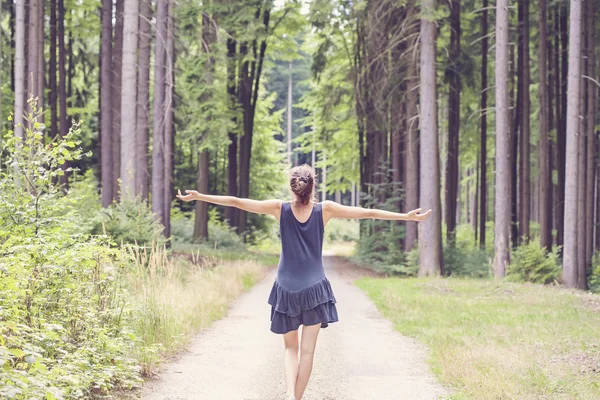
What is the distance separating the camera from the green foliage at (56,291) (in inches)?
240

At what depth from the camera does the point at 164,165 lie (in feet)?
78.8

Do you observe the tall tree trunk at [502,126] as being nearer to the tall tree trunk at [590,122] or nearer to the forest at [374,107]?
the forest at [374,107]

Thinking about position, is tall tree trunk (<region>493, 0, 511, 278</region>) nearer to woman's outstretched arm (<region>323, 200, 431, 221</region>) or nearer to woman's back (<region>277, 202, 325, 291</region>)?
woman's outstretched arm (<region>323, 200, 431, 221</region>)

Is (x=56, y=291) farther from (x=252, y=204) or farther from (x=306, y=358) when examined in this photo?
(x=306, y=358)

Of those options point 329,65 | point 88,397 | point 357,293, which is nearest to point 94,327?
point 88,397

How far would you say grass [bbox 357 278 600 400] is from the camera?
7559 mm

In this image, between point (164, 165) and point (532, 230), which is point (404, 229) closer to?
point (164, 165)

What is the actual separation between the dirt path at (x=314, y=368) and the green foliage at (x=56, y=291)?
68 centimetres

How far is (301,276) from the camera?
6500mm

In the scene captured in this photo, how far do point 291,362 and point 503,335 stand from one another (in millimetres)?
5281

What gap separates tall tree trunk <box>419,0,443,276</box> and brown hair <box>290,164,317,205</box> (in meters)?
16.7

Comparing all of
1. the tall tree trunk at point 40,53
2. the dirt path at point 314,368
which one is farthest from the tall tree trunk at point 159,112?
the dirt path at point 314,368

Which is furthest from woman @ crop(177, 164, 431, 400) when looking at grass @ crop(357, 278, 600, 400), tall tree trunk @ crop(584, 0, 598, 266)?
tall tree trunk @ crop(584, 0, 598, 266)

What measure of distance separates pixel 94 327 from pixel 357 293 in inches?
494
